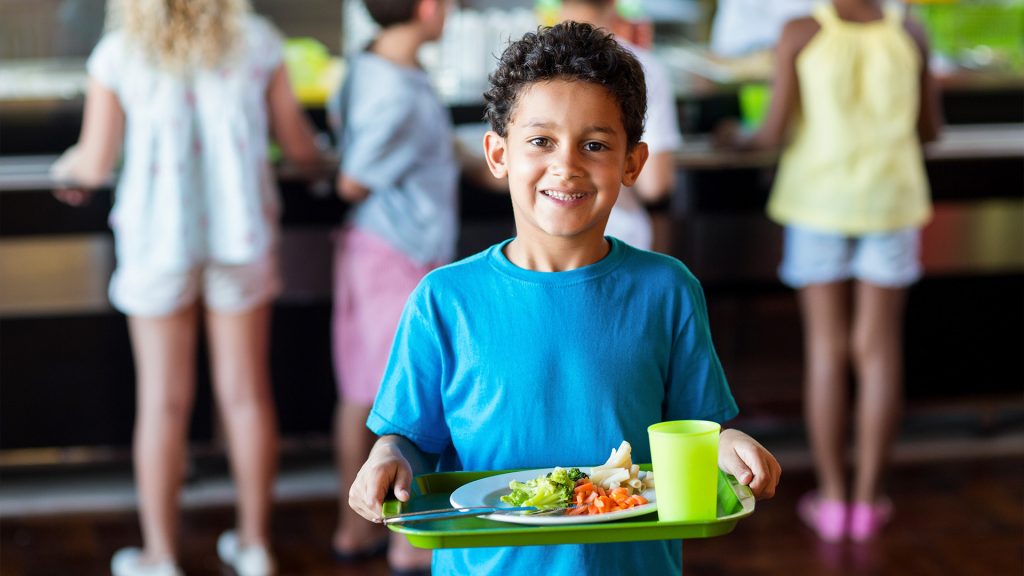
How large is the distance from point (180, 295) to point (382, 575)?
2.68 feet

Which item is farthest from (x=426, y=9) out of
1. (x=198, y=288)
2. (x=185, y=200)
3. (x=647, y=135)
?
(x=198, y=288)

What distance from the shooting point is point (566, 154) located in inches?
57.6

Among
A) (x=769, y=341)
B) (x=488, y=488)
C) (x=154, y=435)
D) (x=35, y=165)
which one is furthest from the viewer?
(x=769, y=341)

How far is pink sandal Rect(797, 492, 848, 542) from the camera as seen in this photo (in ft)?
11.3

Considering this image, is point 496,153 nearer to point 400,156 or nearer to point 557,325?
point 557,325

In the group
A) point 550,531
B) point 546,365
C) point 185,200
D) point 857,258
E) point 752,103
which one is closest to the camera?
point 550,531

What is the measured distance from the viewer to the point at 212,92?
289 cm

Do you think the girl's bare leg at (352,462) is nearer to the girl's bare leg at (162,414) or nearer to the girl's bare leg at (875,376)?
the girl's bare leg at (162,414)

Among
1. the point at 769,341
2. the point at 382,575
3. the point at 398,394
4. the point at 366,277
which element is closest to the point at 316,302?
the point at 366,277

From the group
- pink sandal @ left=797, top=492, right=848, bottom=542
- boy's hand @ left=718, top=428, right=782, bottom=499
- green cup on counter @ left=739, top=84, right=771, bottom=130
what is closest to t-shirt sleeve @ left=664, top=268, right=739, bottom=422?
boy's hand @ left=718, top=428, right=782, bottom=499

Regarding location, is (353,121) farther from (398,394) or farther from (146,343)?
(398,394)

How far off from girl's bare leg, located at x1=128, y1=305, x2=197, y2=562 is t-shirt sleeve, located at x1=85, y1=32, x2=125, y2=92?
0.52 meters

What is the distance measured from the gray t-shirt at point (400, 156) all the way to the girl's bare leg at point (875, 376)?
3.60 feet

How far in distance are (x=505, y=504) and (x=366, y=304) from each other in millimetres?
1785
